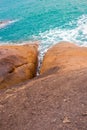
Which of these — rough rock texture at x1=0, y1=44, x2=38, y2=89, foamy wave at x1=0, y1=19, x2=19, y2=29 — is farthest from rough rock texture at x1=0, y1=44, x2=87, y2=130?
foamy wave at x1=0, y1=19, x2=19, y2=29

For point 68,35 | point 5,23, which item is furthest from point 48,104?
point 5,23

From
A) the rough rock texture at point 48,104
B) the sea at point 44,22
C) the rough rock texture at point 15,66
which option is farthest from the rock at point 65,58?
the sea at point 44,22

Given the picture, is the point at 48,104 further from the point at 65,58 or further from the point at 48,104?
the point at 65,58

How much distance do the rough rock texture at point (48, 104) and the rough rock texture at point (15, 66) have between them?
7.89 ft

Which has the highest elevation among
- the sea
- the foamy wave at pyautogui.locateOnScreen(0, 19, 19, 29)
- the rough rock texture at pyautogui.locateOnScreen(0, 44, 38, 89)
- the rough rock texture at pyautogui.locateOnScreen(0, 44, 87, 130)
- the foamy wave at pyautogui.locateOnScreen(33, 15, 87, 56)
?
the rough rock texture at pyautogui.locateOnScreen(0, 44, 87, 130)

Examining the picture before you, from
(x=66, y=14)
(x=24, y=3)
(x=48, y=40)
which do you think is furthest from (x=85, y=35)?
(x=24, y=3)

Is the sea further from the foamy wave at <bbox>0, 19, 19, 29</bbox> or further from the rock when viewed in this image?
the rock

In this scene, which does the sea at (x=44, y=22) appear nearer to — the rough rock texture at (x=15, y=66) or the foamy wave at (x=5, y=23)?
the foamy wave at (x=5, y=23)

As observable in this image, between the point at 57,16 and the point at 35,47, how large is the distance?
549 inches

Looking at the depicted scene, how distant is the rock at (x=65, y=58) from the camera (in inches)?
436

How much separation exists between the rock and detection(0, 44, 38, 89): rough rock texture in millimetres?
560

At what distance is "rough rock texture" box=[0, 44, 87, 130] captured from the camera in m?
7.59

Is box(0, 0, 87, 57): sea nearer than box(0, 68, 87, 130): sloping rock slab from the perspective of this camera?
No

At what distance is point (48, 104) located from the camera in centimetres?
824
